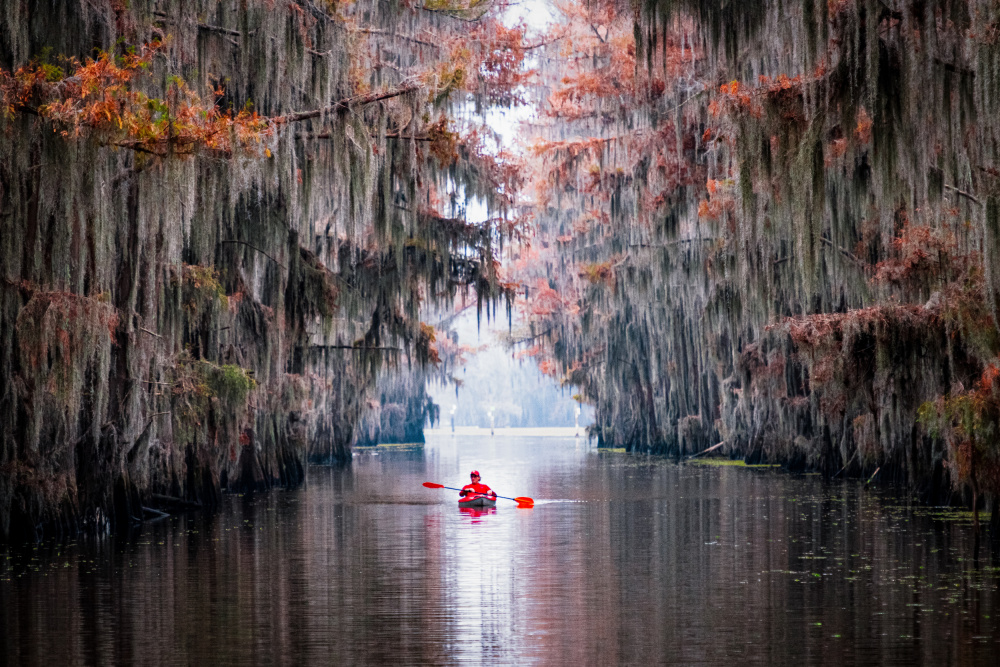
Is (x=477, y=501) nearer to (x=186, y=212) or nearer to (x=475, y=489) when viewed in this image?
(x=475, y=489)

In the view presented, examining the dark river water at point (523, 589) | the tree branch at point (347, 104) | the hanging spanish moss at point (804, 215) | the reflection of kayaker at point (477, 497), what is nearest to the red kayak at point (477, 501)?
the reflection of kayaker at point (477, 497)

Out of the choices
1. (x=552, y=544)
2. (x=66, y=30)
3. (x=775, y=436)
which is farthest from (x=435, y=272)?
(x=66, y=30)

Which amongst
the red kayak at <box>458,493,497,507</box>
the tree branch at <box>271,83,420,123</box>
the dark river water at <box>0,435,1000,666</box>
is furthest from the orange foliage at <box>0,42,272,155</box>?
the red kayak at <box>458,493,497,507</box>

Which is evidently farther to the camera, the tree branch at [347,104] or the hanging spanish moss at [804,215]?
the tree branch at [347,104]

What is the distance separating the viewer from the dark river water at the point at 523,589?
7.36 meters

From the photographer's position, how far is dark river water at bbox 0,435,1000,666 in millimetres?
7363

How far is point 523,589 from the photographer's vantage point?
1002 cm

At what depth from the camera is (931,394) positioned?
1366 cm

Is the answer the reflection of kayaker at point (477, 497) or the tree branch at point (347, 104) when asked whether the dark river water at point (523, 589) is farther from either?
the tree branch at point (347, 104)

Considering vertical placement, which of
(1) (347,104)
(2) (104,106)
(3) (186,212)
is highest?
(1) (347,104)

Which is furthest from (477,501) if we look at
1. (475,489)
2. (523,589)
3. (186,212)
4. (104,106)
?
(104,106)

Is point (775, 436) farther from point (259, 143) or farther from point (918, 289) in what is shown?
point (259, 143)

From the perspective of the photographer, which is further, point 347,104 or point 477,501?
point 477,501

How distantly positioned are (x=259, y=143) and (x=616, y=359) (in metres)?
28.5
